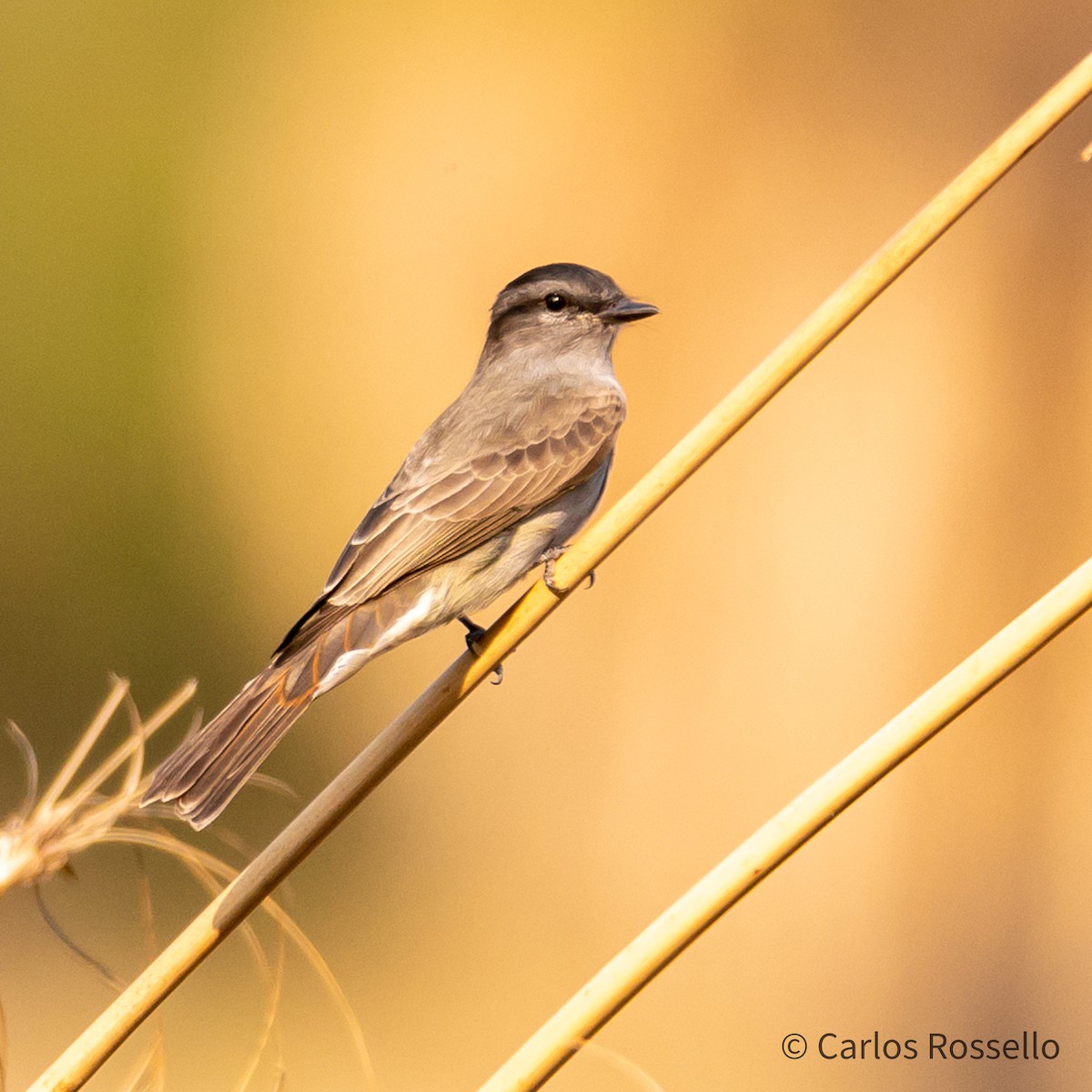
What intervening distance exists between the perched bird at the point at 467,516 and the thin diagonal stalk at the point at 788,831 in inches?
44.1

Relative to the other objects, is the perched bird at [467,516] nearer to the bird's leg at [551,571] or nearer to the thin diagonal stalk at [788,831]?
the bird's leg at [551,571]

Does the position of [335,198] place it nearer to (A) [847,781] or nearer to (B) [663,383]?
(B) [663,383]

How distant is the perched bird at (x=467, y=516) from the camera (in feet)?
10.6

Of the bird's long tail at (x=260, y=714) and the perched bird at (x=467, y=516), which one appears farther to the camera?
the perched bird at (x=467, y=516)

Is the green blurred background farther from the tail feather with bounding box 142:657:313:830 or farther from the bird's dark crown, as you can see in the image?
the tail feather with bounding box 142:657:313:830

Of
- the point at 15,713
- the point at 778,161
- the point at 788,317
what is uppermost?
the point at 778,161

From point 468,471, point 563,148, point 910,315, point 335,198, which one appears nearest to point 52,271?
point 335,198

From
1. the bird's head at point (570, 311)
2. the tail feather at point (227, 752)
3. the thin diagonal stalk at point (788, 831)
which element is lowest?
the tail feather at point (227, 752)

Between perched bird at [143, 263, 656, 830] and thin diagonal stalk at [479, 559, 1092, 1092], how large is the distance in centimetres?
112

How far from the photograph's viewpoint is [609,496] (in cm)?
758

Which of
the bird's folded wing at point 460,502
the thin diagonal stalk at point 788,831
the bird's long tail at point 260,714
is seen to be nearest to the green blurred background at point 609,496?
the bird's folded wing at point 460,502

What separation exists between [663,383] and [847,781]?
5980 mm

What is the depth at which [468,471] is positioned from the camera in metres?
3.97

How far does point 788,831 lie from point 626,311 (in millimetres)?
2816
